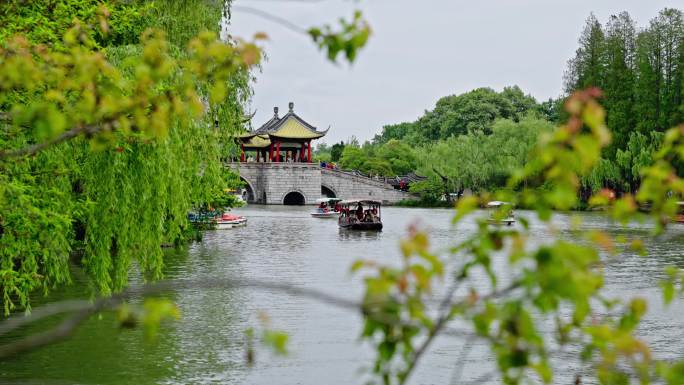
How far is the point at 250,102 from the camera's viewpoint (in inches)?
666

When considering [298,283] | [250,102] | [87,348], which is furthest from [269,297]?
[87,348]

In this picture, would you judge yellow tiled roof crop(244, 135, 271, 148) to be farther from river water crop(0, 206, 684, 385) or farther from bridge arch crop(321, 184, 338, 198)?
river water crop(0, 206, 684, 385)

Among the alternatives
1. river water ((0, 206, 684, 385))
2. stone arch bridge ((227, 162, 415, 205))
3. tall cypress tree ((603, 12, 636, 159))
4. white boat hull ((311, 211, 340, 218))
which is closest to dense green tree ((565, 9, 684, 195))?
tall cypress tree ((603, 12, 636, 159))

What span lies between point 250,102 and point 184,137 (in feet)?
20.8

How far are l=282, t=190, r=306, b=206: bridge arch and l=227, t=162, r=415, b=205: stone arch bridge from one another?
0.23 feet

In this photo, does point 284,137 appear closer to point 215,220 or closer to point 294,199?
point 294,199

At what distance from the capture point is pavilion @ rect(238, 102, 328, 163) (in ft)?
204

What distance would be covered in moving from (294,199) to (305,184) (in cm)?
236

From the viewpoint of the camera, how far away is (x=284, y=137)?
204ft

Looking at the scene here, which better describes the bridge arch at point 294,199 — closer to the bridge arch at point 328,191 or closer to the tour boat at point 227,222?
the bridge arch at point 328,191

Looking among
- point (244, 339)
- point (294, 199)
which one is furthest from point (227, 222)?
point (294, 199)

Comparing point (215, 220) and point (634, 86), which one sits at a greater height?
point (634, 86)

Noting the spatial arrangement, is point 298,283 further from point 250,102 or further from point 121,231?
point 121,231

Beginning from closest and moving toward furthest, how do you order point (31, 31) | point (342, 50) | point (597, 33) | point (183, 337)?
point (342, 50)
point (31, 31)
point (183, 337)
point (597, 33)
